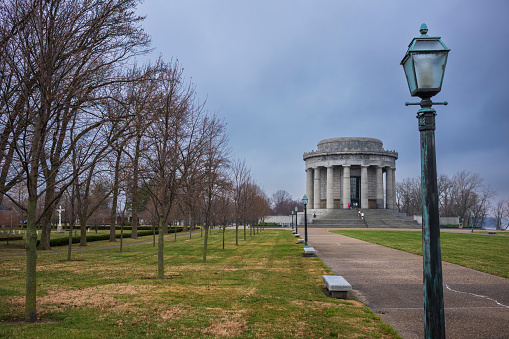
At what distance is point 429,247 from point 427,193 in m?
0.52

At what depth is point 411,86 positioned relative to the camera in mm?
3859

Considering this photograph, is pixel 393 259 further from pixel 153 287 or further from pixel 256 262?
pixel 153 287

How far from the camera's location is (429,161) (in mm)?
3725

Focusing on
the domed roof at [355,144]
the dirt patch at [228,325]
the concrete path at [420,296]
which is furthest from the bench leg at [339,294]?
the domed roof at [355,144]

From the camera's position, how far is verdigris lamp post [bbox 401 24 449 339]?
3.61 m

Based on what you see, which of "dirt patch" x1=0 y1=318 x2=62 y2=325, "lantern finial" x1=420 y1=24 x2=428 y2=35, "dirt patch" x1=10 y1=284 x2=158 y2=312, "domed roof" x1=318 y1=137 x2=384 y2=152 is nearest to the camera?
"lantern finial" x1=420 y1=24 x2=428 y2=35

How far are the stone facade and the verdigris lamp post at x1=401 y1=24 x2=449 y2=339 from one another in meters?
71.3

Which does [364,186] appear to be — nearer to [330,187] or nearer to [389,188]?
[389,188]

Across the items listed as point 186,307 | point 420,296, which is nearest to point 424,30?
point 186,307

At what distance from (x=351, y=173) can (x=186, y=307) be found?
74.2 meters

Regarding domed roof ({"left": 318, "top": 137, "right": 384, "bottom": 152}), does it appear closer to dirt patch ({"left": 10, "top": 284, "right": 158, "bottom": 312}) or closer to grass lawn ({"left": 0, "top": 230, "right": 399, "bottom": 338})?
grass lawn ({"left": 0, "top": 230, "right": 399, "bottom": 338})

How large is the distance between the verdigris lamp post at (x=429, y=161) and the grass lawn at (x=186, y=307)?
2817 mm

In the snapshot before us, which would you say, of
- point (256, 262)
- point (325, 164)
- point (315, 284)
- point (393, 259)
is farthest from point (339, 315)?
point (325, 164)

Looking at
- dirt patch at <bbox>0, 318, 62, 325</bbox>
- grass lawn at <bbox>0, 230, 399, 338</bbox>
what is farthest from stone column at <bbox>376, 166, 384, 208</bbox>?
dirt patch at <bbox>0, 318, 62, 325</bbox>
